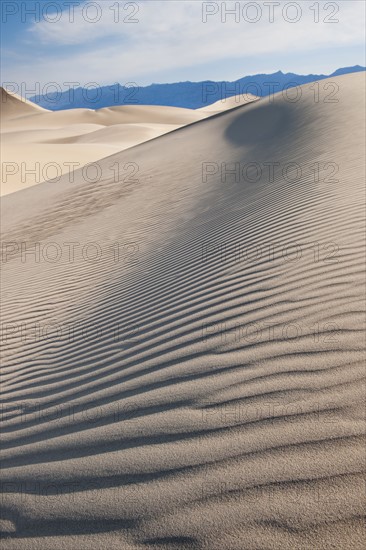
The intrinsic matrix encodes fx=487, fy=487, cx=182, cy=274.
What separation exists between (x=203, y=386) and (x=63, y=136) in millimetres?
45163

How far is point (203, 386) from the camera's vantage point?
2648 millimetres

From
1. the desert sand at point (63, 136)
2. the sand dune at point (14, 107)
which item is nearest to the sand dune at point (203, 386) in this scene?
the desert sand at point (63, 136)

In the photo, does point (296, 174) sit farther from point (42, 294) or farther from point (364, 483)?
point (364, 483)

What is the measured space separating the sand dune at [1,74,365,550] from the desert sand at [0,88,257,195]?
13958 mm

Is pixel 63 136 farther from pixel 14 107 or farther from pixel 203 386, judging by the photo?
pixel 14 107

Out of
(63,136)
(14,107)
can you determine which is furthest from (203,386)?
(14,107)

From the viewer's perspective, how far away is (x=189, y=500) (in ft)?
6.42

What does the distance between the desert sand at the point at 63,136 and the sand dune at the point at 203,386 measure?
14.0 meters

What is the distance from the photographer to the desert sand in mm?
23406

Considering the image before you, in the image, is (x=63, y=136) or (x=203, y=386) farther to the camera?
(x=63, y=136)

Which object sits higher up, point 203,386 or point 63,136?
point 63,136

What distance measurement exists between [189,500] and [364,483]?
681 millimetres

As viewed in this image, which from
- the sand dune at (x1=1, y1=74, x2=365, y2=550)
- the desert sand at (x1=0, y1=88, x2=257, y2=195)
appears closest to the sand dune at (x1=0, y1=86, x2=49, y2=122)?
the desert sand at (x1=0, y1=88, x2=257, y2=195)

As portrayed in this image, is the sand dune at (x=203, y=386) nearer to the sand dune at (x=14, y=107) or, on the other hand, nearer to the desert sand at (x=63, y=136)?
the desert sand at (x=63, y=136)
